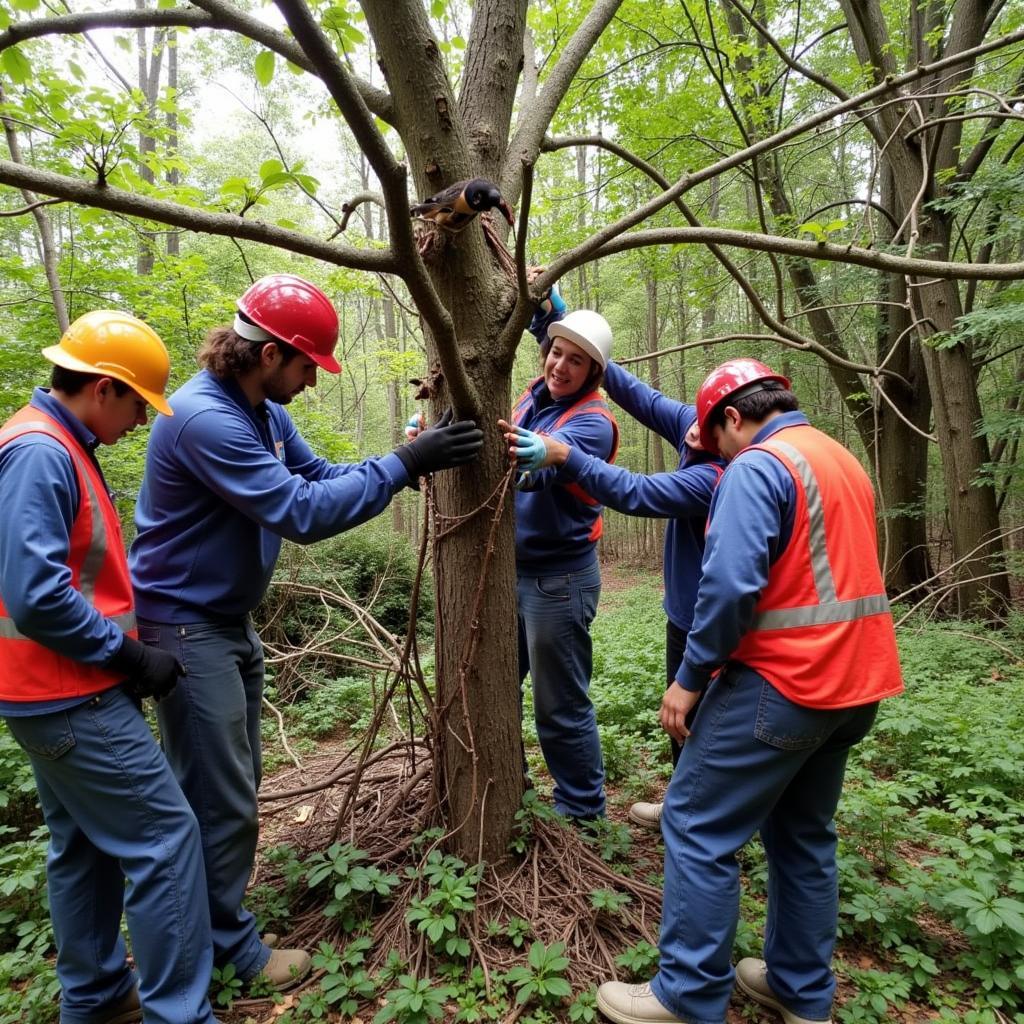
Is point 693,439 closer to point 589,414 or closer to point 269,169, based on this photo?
point 589,414

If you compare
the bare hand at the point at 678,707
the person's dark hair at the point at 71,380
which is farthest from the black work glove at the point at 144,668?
the bare hand at the point at 678,707

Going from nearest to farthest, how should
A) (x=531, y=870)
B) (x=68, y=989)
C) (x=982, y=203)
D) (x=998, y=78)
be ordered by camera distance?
(x=68, y=989), (x=531, y=870), (x=982, y=203), (x=998, y=78)

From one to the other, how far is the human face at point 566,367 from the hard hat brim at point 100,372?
1.70 meters

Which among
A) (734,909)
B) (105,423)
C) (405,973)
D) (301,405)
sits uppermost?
(301,405)

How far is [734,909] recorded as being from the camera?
6.21 ft

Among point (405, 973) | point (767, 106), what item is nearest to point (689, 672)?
point (405, 973)

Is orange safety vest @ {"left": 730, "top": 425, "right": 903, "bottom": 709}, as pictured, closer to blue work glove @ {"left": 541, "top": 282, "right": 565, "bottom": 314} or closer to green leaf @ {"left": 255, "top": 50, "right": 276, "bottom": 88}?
blue work glove @ {"left": 541, "top": 282, "right": 565, "bottom": 314}

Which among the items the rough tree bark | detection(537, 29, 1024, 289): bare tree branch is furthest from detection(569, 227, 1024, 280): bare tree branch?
the rough tree bark

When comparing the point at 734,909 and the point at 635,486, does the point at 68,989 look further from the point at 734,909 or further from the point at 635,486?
the point at 635,486

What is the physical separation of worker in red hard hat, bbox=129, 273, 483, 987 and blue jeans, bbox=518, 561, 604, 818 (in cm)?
103

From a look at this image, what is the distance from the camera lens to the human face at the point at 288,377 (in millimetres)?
2252

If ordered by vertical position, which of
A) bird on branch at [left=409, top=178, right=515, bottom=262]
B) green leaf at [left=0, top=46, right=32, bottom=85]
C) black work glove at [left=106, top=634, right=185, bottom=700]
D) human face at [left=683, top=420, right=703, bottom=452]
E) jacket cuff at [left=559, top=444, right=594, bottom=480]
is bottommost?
black work glove at [left=106, top=634, right=185, bottom=700]

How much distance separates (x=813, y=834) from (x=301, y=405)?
9.02m

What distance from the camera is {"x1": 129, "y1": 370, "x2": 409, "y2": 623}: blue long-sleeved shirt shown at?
2012 mm
